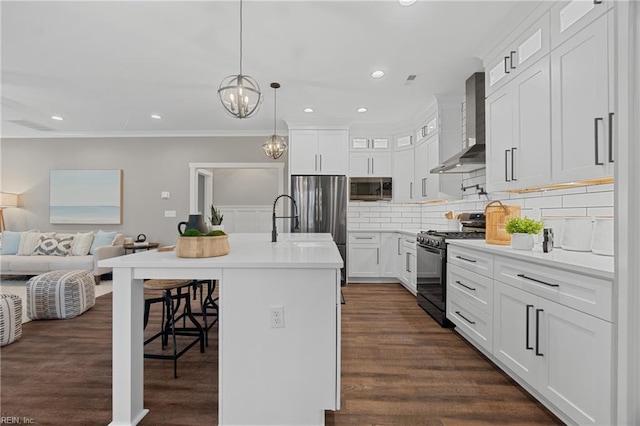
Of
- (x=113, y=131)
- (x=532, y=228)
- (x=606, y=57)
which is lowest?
(x=532, y=228)

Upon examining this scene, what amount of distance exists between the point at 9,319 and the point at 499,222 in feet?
14.1

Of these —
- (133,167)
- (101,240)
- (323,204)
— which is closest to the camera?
(323,204)

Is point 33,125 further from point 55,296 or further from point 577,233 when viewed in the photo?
point 577,233

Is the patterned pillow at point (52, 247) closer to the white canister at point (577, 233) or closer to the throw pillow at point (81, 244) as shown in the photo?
the throw pillow at point (81, 244)

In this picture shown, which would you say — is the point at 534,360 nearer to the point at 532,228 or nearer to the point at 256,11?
the point at 532,228

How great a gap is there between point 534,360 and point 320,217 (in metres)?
3.33

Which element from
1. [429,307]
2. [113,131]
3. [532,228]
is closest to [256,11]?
[532,228]

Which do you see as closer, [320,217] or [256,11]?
[256,11]

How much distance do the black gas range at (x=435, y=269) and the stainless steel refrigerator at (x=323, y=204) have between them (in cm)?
139

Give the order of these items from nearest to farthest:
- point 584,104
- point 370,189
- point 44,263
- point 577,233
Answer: point 584,104 → point 577,233 → point 44,263 → point 370,189

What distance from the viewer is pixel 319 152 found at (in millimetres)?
4824

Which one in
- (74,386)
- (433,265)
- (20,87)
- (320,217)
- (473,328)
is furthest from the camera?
(320,217)

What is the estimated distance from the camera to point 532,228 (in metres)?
2.04

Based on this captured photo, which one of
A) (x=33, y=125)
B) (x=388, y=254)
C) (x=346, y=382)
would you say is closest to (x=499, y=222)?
(x=346, y=382)
